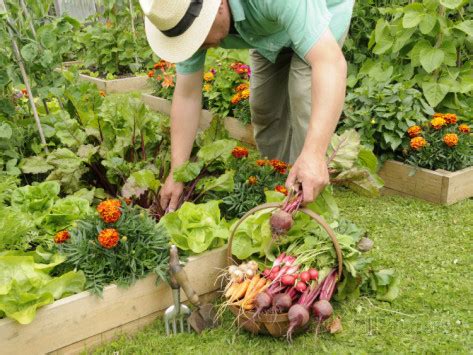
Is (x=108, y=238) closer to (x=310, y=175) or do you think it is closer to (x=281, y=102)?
(x=310, y=175)

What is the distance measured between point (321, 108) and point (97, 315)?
1190 millimetres

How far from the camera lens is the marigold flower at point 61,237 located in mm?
2260

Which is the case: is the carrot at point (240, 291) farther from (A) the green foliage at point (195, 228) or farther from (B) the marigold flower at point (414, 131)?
(B) the marigold flower at point (414, 131)

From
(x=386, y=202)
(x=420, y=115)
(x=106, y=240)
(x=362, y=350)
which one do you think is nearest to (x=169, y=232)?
(x=106, y=240)

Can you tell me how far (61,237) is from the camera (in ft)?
7.42

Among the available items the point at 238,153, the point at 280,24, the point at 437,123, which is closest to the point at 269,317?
the point at 238,153

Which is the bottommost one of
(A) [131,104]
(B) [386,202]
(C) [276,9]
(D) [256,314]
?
(B) [386,202]

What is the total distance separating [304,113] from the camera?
3.03 m

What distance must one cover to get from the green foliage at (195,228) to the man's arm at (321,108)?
476mm

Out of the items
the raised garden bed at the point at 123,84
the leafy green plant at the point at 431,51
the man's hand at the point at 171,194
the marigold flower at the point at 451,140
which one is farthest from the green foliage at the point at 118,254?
the raised garden bed at the point at 123,84

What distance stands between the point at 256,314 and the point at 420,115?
2105 mm

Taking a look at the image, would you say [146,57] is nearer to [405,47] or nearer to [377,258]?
[405,47]

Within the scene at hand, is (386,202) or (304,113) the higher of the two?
(304,113)

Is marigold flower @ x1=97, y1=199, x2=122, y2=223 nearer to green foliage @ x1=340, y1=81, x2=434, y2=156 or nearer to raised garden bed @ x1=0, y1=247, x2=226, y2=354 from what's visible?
raised garden bed @ x1=0, y1=247, x2=226, y2=354
